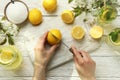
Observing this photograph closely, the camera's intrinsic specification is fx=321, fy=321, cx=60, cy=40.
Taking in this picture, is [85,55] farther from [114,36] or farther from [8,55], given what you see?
[8,55]

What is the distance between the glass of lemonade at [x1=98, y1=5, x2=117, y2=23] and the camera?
1.20m

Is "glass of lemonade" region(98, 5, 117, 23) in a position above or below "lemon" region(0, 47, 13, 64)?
above

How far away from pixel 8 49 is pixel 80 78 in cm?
30

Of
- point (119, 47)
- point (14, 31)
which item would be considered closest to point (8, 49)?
point (14, 31)

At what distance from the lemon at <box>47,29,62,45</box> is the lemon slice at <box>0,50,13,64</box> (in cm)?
16

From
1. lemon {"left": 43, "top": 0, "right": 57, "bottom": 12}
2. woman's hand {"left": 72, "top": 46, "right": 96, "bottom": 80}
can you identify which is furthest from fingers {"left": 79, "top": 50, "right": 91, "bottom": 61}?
lemon {"left": 43, "top": 0, "right": 57, "bottom": 12}

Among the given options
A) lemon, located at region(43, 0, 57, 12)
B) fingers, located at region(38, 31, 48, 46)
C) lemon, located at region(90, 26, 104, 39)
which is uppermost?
lemon, located at region(43, 0, 57, 12)

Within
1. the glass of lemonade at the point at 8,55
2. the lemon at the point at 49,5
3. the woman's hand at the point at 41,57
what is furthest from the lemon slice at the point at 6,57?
the lemon at the point at 49,5

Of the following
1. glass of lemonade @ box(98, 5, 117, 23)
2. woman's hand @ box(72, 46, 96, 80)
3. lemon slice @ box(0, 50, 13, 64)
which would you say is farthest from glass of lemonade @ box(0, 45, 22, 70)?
glass of lemonade @ box(98, 5, 117, 23)

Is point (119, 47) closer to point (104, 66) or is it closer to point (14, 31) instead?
point (104, 66)

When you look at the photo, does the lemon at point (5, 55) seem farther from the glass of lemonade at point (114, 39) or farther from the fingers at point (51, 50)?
the glass of lemonade at point (114, 39)

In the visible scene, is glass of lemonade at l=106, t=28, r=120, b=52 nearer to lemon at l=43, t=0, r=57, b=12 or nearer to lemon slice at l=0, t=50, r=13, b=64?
lemon at l=43, t=0, r=57, b=12

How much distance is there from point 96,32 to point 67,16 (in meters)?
0.13

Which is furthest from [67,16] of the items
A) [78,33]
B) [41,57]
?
[41,57]
